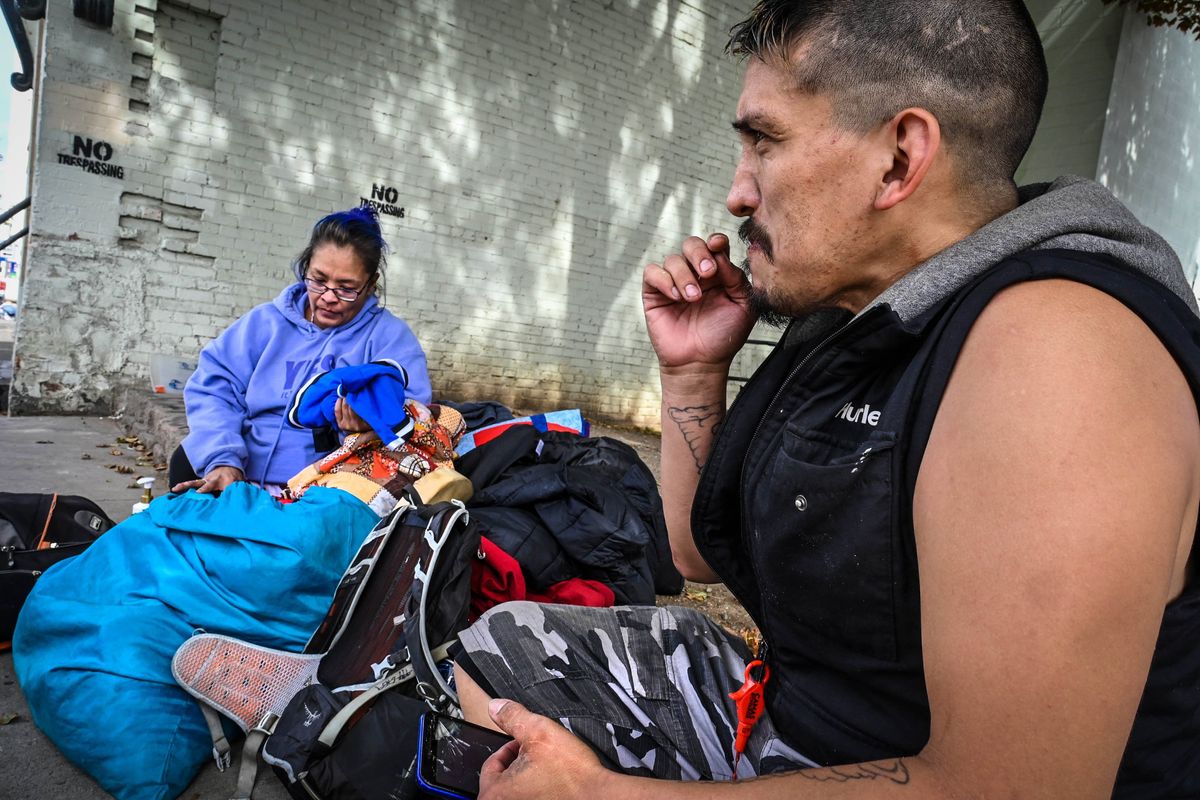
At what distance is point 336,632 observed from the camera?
7.06ft

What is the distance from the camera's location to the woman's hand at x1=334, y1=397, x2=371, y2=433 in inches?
118

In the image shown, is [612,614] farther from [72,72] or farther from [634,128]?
[634,128]

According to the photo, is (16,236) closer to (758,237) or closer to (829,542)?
(758,237)

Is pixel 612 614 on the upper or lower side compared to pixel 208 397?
lower

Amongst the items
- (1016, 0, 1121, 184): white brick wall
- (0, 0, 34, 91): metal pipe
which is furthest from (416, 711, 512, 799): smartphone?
(1016, 0, 1121, 184): white brick wall

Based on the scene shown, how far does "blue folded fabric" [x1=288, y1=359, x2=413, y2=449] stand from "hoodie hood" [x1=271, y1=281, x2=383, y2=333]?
441mm

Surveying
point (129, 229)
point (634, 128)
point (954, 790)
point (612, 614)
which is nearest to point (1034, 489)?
point (954, 790)

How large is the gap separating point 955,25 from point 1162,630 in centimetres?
94

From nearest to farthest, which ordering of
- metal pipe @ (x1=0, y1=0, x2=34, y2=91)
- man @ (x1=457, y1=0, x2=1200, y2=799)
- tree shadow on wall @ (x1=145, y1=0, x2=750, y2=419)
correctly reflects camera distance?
man @ (x1=457, y1=0, x2=1200, y2=799) < metal pipe @ (x1=0, y1=0, x2=34, y2=91) < tree shadow on wall @ (x1=145, y1=0, x2=750, y2=419)

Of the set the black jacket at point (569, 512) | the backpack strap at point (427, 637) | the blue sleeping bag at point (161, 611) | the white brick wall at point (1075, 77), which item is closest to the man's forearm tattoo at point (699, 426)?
the backpack strap at point (427, 637)

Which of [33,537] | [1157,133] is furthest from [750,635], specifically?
[1157,133]

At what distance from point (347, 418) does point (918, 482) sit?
2444 mm

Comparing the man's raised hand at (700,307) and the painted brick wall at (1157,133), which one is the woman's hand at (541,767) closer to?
the man's raised hand at (700,307)

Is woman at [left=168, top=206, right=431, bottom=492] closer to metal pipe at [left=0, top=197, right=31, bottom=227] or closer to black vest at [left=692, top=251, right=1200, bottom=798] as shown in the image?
black vest at [left=692, top=251, right=1200, bottom=798]
